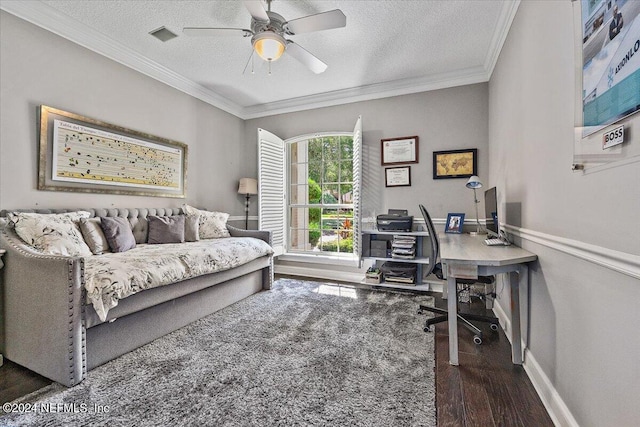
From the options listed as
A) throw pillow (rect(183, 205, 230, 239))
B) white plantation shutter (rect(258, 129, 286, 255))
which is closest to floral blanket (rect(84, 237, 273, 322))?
throw pillow (rect(183, 205, 230, 239))

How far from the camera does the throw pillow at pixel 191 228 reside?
3193 mm

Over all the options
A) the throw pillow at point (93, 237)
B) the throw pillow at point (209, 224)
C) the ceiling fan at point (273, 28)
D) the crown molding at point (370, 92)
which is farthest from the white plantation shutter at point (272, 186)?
the throw pillow at point (93, 237)

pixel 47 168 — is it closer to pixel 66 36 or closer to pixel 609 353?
pixel 66 36

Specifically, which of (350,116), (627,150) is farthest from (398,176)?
(627,150)

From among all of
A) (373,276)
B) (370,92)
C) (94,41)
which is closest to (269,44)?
(94,41)

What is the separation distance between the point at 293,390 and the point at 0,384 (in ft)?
5.51

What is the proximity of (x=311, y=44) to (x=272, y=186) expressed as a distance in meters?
2.05

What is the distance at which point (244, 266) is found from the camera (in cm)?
304

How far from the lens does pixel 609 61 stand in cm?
94

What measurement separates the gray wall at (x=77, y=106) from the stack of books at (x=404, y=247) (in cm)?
261

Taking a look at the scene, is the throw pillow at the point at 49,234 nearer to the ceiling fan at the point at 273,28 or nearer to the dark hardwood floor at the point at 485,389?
the ceiling fan at the point at 273,28

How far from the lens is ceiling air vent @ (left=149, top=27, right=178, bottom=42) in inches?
102

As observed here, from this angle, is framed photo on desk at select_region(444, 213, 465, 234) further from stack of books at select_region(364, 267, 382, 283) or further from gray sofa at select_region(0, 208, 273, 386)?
gray sofa at select_region(0, 208, 273, 386)

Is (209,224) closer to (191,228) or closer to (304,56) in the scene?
(191,228)
